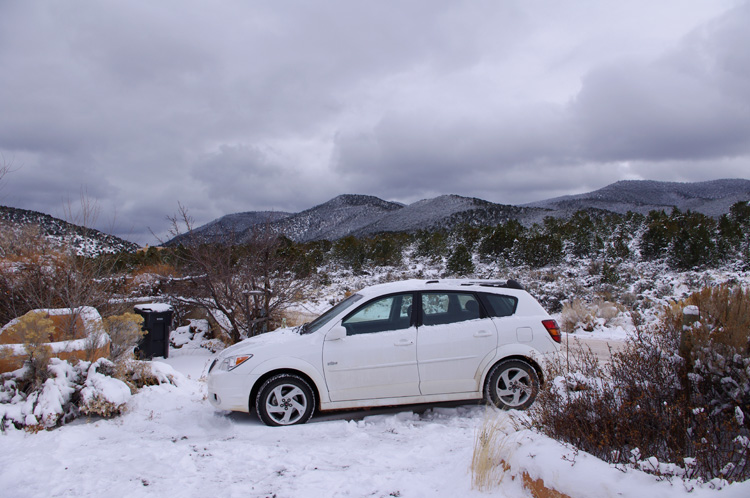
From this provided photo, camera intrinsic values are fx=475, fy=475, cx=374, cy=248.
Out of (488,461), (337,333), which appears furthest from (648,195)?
(488,461)

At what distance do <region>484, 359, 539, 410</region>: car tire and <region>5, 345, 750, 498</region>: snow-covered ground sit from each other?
293 mm

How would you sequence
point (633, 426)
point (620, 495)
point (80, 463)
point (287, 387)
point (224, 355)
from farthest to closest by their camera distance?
1. point (224, 355)
2. point (287, 387)
3. point (80, 463)
4. point (633, 426)
5. point (620, 495)

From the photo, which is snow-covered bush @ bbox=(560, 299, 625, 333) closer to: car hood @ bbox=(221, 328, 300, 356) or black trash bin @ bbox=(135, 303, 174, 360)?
car hood @ bbox=(221, 328, 300, 356)

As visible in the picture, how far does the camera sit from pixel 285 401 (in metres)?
5.43

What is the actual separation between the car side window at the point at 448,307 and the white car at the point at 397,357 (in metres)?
0.01

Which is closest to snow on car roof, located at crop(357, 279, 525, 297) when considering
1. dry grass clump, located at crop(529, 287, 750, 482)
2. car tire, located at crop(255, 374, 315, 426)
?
car tire, located at crop(255, 374, 315, 426)

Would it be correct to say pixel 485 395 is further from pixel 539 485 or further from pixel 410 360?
pixel 539 485

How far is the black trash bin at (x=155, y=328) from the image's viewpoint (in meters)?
10.8

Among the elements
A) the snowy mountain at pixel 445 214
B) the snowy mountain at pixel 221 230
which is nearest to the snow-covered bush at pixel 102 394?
the snowy mountain at pixel 221 230

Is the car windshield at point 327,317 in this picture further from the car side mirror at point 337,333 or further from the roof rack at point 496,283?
the roof rack at point 496,283

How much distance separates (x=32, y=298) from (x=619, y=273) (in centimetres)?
2231

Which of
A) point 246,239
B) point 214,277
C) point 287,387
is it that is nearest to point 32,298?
point 214,277

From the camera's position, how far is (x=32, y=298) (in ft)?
31.4

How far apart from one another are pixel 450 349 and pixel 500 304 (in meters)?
0.93
